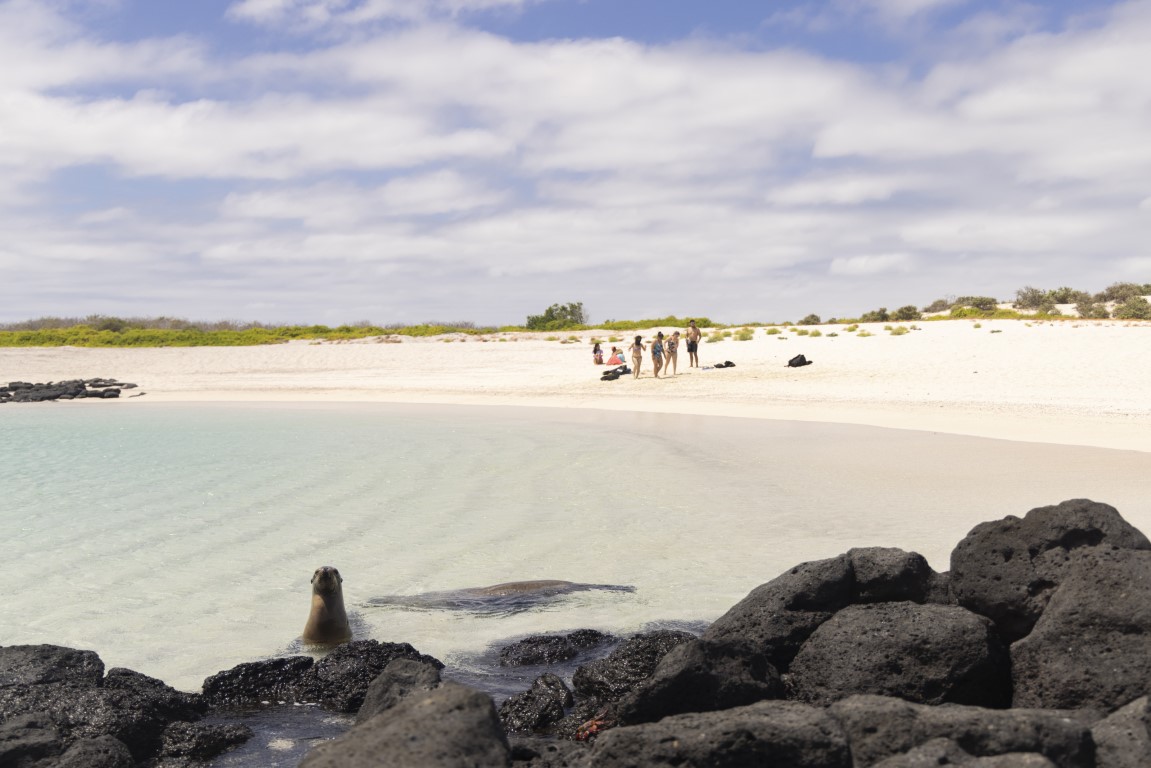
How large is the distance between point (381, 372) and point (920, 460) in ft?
84.5

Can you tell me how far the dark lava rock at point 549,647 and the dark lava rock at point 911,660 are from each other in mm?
1693

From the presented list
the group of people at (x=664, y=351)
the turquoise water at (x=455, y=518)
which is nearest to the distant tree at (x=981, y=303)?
the group of people at (x=664, y=351)

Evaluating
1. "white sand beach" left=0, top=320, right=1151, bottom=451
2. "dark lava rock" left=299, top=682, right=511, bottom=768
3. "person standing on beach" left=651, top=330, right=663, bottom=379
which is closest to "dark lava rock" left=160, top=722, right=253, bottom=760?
"dark lava rock" left=299, top=682, right=511, bottom=768

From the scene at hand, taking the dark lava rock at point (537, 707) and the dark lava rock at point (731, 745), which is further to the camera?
the dark lava rock at point (537, 707)

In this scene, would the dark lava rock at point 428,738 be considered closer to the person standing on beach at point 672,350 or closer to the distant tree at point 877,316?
the person standing on beach at point 672,350

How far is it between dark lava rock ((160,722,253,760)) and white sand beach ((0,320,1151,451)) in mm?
13997

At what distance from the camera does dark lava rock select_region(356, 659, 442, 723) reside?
14.8ft

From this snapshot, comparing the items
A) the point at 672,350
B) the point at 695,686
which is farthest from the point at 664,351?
the point at 695,686

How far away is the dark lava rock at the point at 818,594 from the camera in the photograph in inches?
208

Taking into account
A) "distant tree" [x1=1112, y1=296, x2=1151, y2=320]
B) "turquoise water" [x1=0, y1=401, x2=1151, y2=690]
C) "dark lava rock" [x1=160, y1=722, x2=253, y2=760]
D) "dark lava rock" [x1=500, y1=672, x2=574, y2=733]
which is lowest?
"turquoise water" [x1=0, y1=401, x2=1151, y2=690]

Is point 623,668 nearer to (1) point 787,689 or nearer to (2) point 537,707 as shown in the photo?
(2) point 537,707

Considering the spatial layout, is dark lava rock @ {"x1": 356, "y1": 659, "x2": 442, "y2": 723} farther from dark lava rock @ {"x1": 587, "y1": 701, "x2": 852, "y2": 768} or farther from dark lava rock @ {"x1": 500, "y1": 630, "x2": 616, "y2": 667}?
dark lava rock @ {"x1": 500, "y1": 630, "x2": 616, "y2": 667}

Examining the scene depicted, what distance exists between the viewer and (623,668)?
546 cm

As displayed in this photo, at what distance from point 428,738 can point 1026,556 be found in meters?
3.42
